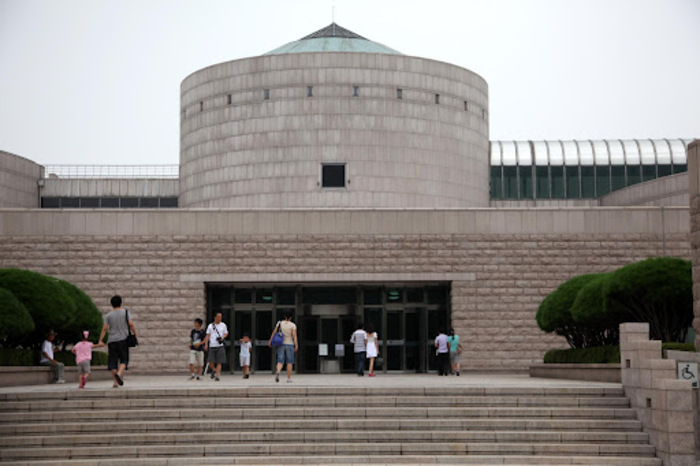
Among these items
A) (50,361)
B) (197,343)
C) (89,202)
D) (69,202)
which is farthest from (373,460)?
(69,202)

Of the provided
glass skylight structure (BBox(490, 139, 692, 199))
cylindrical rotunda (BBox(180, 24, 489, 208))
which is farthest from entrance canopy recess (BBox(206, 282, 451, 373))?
glass skylight structure (BBox(490, 139, 692, 199))

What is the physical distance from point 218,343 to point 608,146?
34.8 meters

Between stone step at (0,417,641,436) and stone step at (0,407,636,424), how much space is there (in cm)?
26

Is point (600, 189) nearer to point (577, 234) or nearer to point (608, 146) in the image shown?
point (608, 146)

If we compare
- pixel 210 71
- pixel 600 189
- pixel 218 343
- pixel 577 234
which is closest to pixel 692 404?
pixel 218 343

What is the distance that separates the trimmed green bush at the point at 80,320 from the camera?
2930 centimetres

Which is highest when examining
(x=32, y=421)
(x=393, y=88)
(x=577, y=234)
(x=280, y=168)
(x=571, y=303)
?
(x=393, y=88)

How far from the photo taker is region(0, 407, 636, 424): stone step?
59.3 ft

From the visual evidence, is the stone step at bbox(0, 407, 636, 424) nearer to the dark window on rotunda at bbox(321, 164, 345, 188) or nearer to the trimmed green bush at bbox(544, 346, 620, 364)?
the trimmed green bush at bbox(544, 346, 620, 364)

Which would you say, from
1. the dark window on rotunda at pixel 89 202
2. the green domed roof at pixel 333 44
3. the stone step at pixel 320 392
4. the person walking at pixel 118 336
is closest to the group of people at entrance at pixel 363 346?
the person walking at pixel 118 336

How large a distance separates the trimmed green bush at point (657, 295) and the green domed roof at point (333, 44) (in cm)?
2499

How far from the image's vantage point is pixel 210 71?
47469mm

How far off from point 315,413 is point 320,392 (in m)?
1.04

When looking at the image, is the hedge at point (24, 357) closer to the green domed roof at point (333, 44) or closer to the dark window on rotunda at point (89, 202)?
the green domed roof at point (333, 44)
